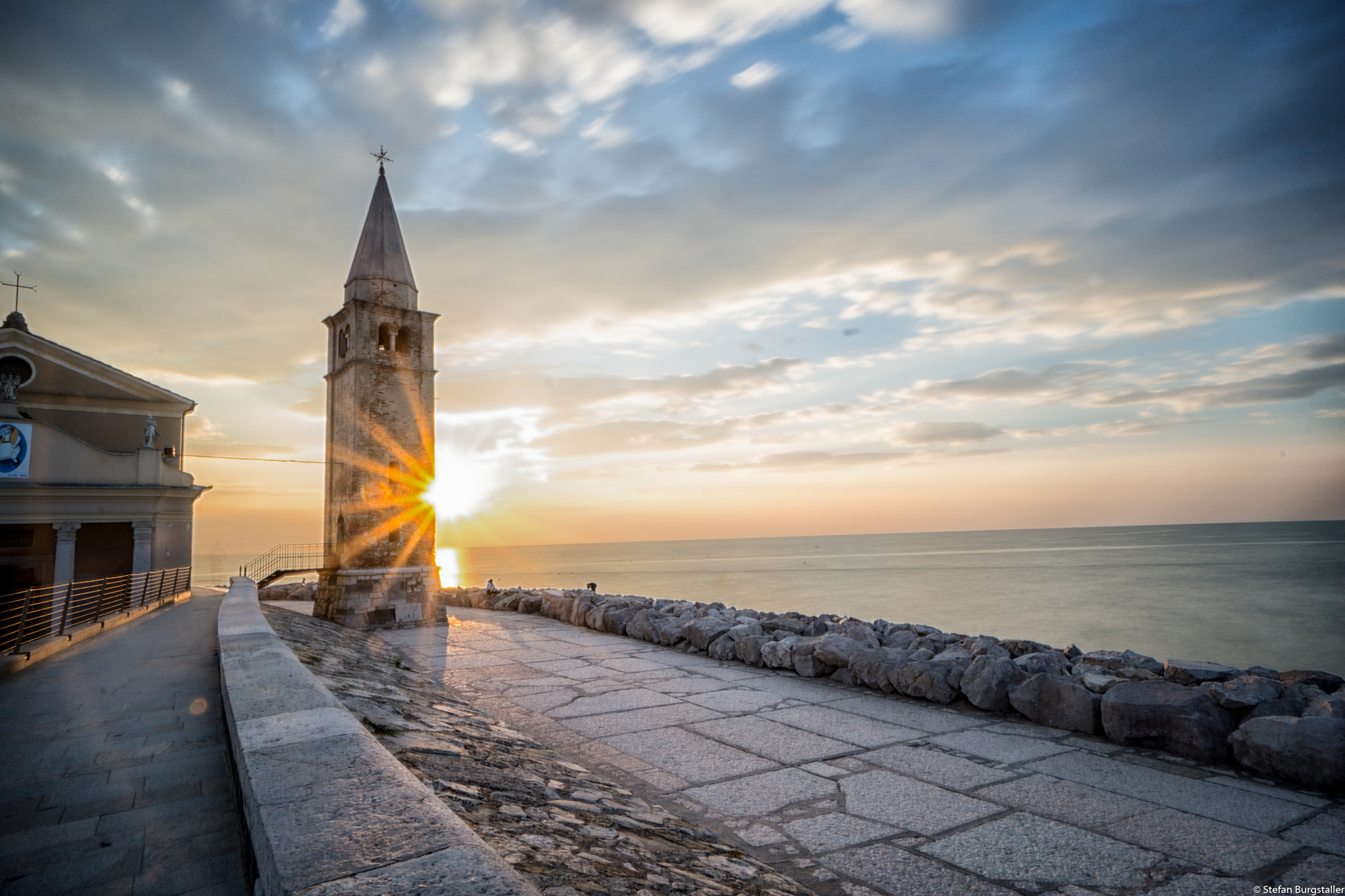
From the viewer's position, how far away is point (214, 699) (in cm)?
556

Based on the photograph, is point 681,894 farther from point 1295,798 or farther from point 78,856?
point 1295,798

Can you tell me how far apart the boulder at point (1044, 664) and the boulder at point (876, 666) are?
3.76 feet

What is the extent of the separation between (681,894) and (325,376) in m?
17.8

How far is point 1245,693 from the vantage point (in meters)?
5.06

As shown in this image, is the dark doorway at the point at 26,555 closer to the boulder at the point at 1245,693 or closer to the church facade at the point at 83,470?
the church facade at the point at 83,470

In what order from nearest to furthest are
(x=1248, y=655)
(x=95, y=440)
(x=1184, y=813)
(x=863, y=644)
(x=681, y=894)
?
(x=681, y=894) < (x=1184, y=813) < (x=863, y=644) < (x=95, y=440) < (x=1248, y=655)

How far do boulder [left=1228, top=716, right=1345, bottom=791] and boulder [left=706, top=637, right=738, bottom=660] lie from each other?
18.6ft

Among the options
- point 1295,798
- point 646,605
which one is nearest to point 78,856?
point 1295,798

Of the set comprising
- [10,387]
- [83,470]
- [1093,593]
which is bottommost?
[1093,593]

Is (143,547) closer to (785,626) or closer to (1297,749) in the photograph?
(785,626)

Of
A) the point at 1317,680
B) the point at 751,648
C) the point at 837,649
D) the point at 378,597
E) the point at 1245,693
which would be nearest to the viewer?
the point at 1245,693

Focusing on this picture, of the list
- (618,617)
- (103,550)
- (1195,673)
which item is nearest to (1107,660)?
(1195,673)

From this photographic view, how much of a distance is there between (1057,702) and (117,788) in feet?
21.8

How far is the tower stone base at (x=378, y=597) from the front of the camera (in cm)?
1506
